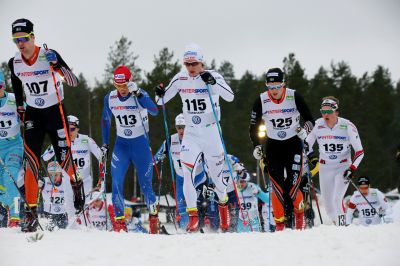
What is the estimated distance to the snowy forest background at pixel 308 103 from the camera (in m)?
46.9

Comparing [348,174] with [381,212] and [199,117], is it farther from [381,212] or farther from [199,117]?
[381,212]

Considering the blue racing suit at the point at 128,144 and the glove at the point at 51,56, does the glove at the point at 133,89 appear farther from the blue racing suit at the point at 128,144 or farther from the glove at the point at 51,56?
the glove at the point at 51,56

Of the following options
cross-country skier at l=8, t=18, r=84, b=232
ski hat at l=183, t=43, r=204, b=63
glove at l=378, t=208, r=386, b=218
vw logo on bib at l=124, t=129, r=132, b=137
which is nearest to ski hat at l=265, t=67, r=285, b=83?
ski hat at l=183, t=43, r=204, b=63

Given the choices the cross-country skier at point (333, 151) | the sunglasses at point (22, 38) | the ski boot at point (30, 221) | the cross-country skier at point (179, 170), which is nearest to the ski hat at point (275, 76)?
the cross-country skier at point (333, 151)

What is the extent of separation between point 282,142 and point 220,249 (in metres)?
3.44

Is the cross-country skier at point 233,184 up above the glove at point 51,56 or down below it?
below

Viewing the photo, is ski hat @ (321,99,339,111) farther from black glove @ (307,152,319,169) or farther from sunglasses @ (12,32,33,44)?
sunglasses @ (12,32,33,44)

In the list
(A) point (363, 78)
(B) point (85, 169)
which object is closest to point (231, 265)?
(B) point (85, 169)

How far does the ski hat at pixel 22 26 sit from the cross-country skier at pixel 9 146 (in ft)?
7.30

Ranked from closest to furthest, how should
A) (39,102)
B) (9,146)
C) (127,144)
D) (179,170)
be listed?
(39,102) → (9,146) → (127,144) → (179,170)

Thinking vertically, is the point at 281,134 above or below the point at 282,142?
above

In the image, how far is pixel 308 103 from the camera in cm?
5038

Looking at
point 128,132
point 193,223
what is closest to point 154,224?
point 128,132

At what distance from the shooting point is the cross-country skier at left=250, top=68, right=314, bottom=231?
9.01m
